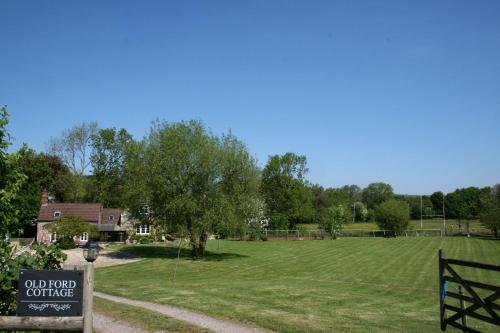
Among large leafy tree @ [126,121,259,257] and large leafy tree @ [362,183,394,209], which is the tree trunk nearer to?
large leafy tree @ [126,121,259,257]

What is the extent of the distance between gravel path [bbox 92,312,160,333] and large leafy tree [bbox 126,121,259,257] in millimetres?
24335

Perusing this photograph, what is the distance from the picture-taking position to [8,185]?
29.8 ft

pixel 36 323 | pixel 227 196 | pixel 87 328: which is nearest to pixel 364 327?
pixel 87 328

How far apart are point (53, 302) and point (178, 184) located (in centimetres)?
3006

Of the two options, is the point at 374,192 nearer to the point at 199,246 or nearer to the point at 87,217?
the point at 87,217

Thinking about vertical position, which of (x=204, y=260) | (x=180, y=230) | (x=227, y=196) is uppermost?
(x=227, y=196)

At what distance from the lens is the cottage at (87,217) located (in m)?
60.1

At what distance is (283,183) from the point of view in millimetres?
86000

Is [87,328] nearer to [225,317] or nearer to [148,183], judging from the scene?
[225,317]

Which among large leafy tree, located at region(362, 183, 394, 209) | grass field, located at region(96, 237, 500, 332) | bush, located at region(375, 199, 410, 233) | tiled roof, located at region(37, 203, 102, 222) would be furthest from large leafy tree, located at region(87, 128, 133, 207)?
large leafy tree, located at region(362, 183, 394, 209)

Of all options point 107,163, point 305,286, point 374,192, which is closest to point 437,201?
point 374,192

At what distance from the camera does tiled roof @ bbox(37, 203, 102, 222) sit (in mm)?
60312

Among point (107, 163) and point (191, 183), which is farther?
point (107, 163)

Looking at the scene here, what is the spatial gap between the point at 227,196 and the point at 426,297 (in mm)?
19955
